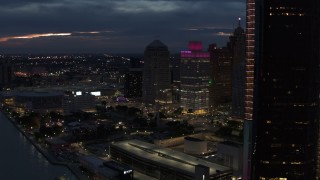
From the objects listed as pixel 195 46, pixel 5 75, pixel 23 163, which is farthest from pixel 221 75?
pixel 5 75

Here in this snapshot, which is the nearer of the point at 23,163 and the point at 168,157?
the point at 168,157

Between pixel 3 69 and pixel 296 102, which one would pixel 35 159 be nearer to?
pixel 296 102

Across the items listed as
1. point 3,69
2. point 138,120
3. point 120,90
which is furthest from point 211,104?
point 3,69

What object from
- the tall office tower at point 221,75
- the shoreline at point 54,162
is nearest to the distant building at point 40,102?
the shoreline at point 54,162

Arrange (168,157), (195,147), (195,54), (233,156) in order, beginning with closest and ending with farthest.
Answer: (233,156)
(168,157)
(195,147)
(195,54)

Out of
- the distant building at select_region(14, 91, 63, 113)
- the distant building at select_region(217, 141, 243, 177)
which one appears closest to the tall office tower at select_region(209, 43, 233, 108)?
the distant building at select_region(14, 91, 63, 113)

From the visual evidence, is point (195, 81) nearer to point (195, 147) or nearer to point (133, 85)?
point (133, 85)

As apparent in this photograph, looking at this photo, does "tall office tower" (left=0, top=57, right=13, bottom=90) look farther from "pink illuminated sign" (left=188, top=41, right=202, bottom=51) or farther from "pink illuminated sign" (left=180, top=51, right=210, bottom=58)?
"pink illuminated sign" (left=188, top=41, right=202, bottom=51)
